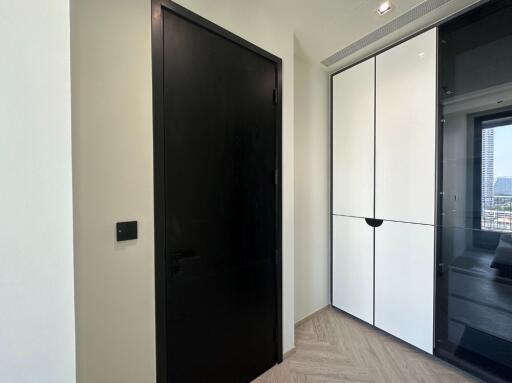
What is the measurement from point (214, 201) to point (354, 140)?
1.82 meters

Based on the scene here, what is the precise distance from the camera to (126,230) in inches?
46.7

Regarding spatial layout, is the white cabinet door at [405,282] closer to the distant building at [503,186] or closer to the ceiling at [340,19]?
the distant building at [503,186]

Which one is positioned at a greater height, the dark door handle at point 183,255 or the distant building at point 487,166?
the distant building at point 487,166

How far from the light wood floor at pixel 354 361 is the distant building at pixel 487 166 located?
143 cm

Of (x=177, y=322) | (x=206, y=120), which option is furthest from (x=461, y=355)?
(x=206, y=120)

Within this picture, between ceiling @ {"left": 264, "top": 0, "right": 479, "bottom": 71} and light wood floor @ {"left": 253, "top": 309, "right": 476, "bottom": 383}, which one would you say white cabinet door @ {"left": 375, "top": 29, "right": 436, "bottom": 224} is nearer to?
ceiling @ {"left": 264, "top": 0, "right": 479, "bottom": 71}

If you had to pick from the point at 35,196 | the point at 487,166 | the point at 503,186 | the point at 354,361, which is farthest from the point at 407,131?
the point at 35,196

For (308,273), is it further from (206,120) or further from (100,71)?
(100,71)

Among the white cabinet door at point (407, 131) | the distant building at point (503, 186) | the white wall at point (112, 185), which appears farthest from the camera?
the white cabinet door at point (407, 131)

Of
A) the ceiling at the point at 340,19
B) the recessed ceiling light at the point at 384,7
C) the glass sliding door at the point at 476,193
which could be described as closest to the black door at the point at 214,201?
the ceiling at the point at 340,19

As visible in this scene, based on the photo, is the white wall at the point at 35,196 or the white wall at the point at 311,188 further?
the white wall at the point at 311,188

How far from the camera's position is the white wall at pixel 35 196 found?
0.54 metres

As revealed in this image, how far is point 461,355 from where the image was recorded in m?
1.83

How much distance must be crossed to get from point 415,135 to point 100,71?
2.40m
